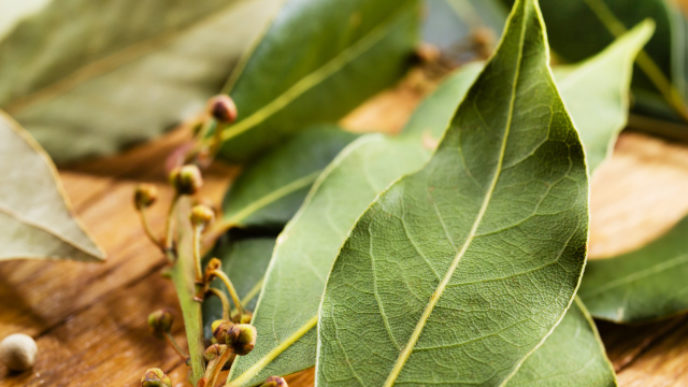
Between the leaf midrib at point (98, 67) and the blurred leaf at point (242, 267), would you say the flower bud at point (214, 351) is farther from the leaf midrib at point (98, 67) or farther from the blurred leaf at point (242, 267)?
the leaf midrib at point (98, 67)

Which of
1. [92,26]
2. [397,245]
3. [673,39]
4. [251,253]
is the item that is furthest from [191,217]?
[673,39]

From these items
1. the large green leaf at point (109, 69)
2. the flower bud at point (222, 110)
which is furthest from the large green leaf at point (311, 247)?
the large green leaf at point (109, 69)

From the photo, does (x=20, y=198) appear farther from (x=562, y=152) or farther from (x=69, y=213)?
(x=562, y=152)

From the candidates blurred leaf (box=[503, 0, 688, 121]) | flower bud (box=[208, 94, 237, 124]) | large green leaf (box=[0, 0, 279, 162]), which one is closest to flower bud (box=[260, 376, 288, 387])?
flower bud (box=[208, 94, 237, 124])

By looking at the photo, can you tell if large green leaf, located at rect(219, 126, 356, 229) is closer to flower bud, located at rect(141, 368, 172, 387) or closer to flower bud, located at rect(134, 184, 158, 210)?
flower bud, located at rect(134, 184, 158, 210)

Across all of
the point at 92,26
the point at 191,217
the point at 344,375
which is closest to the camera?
the point at 344,375
